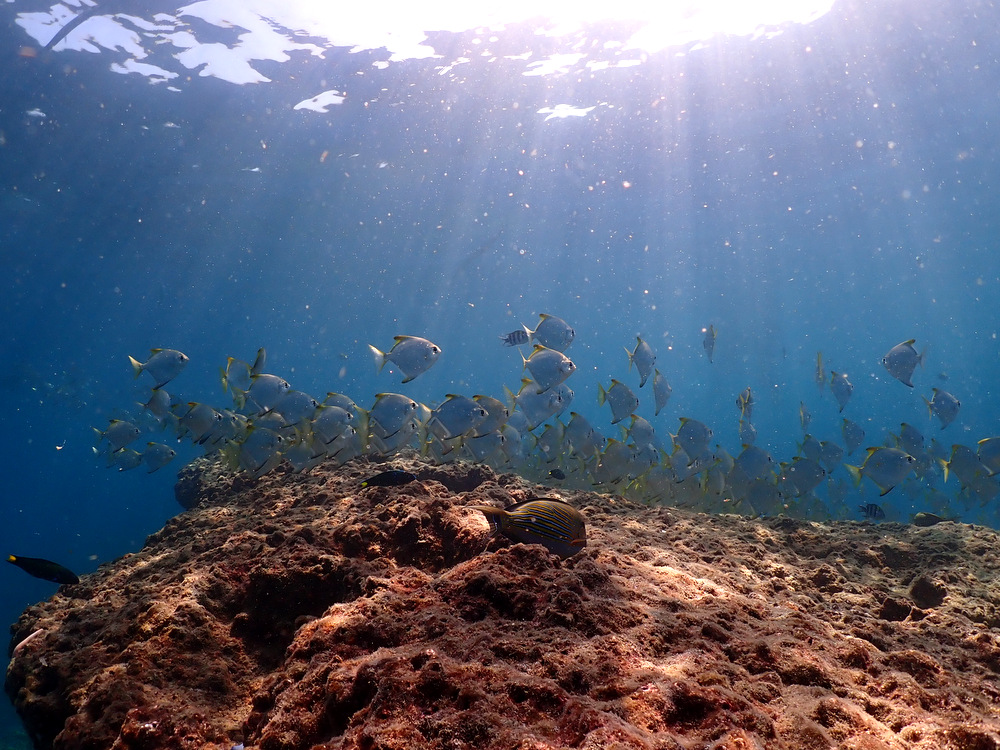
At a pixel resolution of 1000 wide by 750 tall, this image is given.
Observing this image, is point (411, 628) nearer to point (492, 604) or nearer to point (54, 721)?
Result: point (492, 604)

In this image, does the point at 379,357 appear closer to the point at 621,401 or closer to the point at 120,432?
the point at 621,401

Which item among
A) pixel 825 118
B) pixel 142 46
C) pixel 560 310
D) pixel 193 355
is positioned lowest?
pixel 193 355

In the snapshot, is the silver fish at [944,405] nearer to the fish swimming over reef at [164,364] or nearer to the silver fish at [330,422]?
the silver fish at [330,422]

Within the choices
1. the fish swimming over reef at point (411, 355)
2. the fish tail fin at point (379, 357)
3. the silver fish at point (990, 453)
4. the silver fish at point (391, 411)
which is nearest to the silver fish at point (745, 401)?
the silver fish at point (990, 453)

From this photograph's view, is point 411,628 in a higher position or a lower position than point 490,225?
lower

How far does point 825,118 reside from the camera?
2323 centimetres

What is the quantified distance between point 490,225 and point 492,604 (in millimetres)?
34202

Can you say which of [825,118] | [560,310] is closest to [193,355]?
[560,310]

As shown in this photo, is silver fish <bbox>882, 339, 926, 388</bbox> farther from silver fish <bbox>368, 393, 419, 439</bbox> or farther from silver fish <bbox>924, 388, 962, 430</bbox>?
silver fish <bbox>368, 393, 419, 439</bbox>

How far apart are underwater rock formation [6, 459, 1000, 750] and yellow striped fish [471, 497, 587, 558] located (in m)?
0.14

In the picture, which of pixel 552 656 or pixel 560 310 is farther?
pixel 560 310

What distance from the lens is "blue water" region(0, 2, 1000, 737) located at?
746 inches

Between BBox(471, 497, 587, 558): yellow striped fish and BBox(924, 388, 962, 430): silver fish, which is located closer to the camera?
BBox(471, 497, 587, 558): yellow striped fish

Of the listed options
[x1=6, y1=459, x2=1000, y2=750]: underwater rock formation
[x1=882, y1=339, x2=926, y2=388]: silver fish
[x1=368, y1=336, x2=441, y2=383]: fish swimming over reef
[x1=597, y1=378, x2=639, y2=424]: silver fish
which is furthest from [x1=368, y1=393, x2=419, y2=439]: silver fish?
[x1=882, y1=339, x2=926, y2=388]: silver fish
